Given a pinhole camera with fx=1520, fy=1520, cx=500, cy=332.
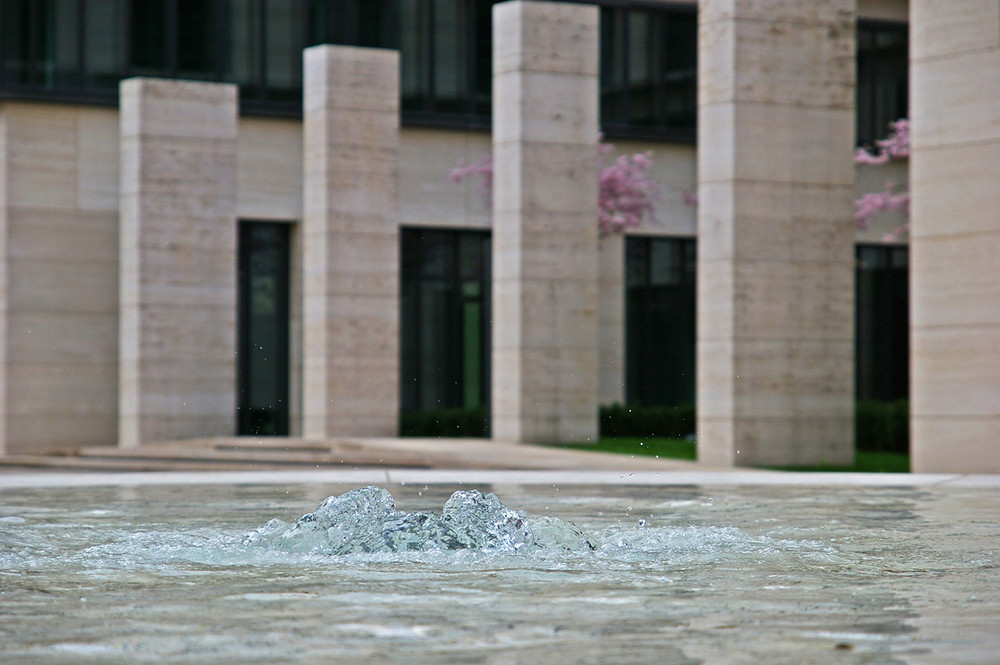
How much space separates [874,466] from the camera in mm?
23422

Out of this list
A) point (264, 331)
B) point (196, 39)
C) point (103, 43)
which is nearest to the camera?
point (103, 43)

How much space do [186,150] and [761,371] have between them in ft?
49.5

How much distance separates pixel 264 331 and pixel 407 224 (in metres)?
4.78

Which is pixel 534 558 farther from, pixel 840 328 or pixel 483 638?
→ pixel 840 328

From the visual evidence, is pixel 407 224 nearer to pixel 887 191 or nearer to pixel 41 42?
pixel 41 42

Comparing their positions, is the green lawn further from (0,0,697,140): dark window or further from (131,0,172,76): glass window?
(131,0,172,76): glass window

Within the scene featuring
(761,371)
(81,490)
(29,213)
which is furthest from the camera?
(29,213)

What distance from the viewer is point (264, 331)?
1580 inches

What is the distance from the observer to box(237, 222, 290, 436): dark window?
39.8 meters

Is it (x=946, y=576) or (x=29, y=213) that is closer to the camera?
(x=946, y=576)

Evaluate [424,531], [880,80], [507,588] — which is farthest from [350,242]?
[507,588]

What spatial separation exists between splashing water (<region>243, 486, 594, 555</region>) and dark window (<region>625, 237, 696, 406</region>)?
105ft

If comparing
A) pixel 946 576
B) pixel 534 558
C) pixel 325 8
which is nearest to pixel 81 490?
pixel 534 558

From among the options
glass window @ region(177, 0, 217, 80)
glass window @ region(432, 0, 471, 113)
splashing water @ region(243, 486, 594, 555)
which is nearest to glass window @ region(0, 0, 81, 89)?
glass window @ region(177, 0, 217, 80)
